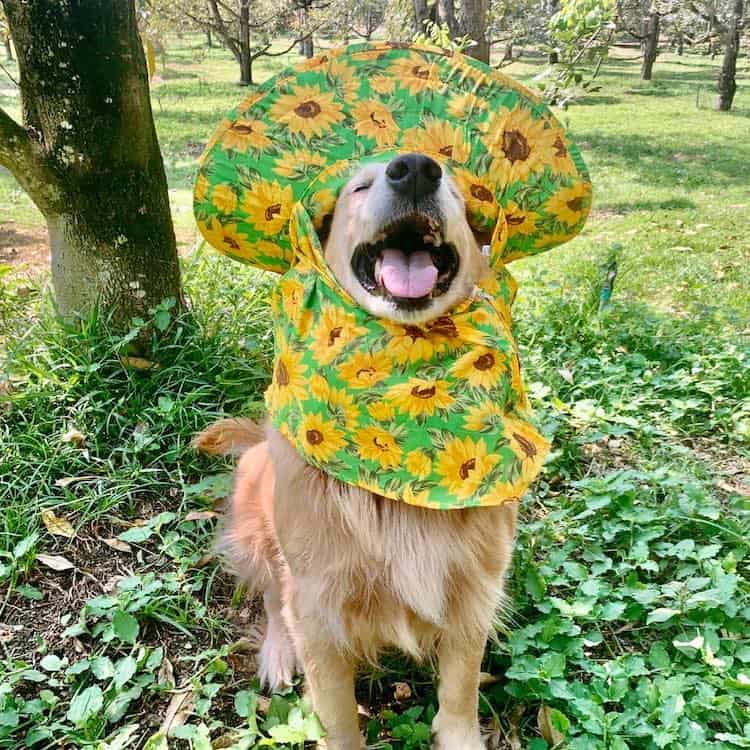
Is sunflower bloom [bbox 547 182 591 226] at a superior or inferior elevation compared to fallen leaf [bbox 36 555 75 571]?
superior

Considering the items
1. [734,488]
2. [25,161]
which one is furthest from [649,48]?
[25,161]

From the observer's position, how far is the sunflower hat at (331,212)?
1802mm

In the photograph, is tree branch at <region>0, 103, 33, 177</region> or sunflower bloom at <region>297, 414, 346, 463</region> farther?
tree branch at <region>0, 103, 33, 177</region>

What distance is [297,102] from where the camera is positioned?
1.97m

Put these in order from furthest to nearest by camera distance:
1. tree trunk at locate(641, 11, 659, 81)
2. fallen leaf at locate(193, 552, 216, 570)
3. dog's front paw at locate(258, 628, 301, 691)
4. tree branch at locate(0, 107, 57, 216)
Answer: tree trunk at locate(641, 11, 659, 81), tree branch at locate(0, 107, 57, 216), fallen leaf at locate(193, 552, 216, 570), dog's front paw at locate(258, 628, 301, 691)

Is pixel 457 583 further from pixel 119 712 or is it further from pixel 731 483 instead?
pixel 731 483

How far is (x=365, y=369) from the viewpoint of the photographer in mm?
1800

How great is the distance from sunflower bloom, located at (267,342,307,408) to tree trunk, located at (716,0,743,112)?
55.5 feet

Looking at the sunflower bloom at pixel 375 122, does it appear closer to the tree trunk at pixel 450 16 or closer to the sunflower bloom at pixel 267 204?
the sunflower bloom at pixel 267 204

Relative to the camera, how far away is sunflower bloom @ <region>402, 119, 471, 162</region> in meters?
2.01

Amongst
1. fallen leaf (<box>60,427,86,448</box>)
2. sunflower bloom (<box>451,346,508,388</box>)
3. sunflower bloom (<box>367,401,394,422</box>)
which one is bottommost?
fallen leaf (<box>60,427,86,448</box>)

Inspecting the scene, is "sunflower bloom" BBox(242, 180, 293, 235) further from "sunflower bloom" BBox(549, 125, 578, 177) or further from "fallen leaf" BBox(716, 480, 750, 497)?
"fallen leaf" BBox(716, 480, 750, 497)

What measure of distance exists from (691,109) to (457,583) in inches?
719

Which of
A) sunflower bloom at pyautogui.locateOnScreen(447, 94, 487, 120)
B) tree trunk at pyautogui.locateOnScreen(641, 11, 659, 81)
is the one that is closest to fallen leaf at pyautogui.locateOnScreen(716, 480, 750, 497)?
Answer: sunflower bloom at pyautogui.locateOnScreen(447, 94, 487, 120)
